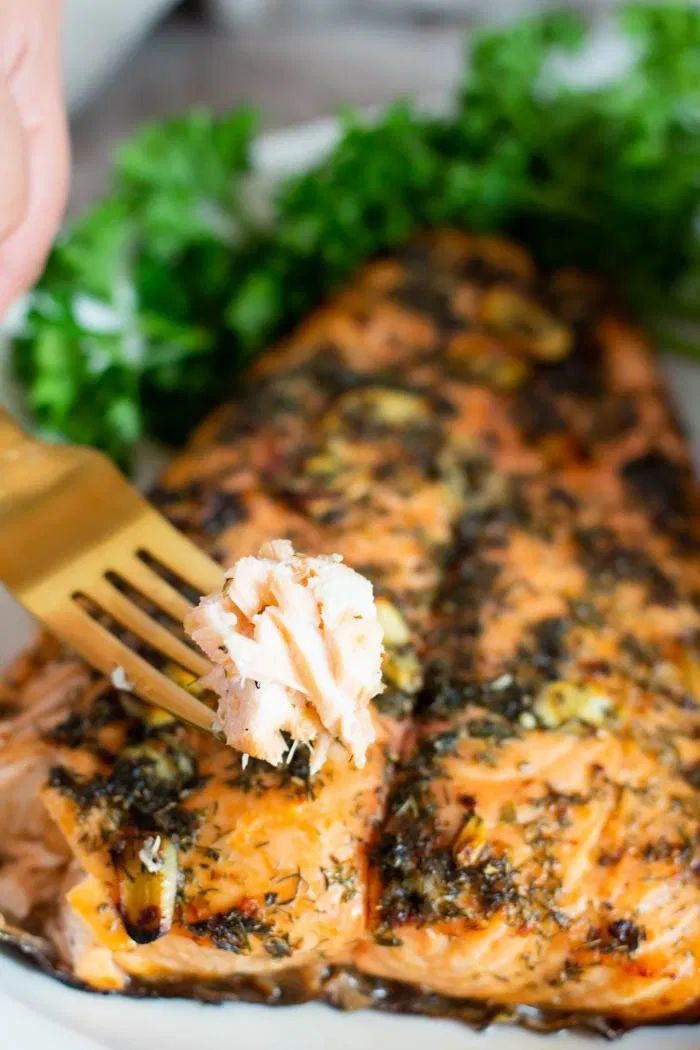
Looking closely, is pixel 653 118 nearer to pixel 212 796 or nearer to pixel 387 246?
pixel 387 246

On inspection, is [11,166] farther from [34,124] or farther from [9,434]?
[9,434]

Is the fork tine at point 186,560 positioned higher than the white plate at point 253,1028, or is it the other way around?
the fork tine at point 186,560

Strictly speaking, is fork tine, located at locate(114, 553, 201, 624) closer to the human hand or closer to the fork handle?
the fork handle

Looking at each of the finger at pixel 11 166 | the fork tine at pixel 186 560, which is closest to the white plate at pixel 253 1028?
the fork tine at pixel 186 560

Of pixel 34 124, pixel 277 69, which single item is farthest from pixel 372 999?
pixel 277 69

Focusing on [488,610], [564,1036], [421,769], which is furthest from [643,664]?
[564,1036]

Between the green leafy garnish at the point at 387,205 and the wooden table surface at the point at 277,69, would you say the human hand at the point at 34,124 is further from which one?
the wooden table surface at the point at 277,69
